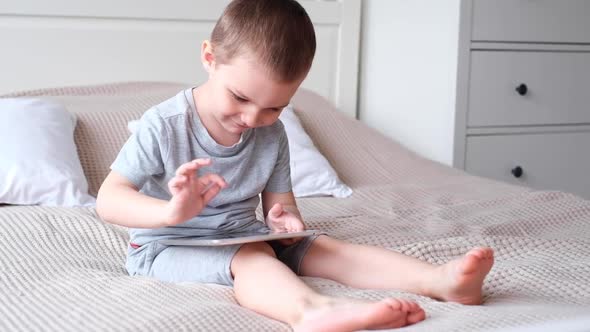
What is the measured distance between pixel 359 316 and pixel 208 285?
11.4 inches

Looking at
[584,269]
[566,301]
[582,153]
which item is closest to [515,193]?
[584,269]

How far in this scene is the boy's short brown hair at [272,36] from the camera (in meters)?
1.08

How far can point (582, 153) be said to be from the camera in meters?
2.65

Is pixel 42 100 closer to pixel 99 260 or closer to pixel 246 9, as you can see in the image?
pixel 99 260

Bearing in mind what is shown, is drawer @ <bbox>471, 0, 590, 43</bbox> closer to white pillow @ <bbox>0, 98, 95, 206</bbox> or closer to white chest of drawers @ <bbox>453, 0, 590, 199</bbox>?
white chest of drawers @ <bbox>453, 0, 590, 199</bbox>

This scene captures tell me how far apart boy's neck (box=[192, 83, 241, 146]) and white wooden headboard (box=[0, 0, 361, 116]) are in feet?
3.48

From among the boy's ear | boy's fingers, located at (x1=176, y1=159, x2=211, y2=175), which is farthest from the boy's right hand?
the boy's ear

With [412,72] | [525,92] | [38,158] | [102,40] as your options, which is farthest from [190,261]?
[525,92]

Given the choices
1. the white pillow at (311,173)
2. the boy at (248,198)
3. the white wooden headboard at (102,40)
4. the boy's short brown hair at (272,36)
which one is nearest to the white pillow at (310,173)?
the white pillow at (311,173)

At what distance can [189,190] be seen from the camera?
98cm

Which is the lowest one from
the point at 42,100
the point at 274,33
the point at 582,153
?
the point at 582,153

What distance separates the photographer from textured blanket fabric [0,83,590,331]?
0.99 meters

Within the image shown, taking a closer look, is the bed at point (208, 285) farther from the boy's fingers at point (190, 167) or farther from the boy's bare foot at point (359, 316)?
the boy's fingers at point (190, 167)

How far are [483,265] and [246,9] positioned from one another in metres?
0.45
